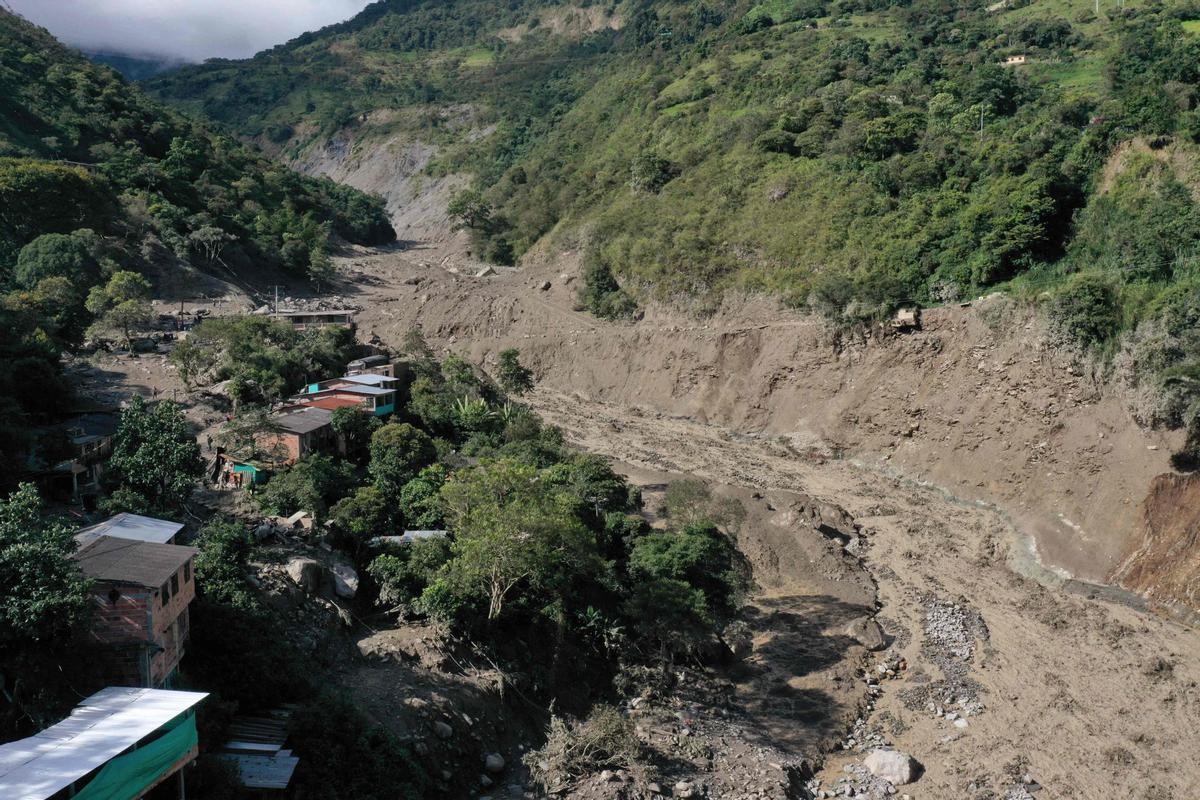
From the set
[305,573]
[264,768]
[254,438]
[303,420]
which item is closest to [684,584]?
[305,573]

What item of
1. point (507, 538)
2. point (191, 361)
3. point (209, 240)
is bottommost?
point (507, 538)

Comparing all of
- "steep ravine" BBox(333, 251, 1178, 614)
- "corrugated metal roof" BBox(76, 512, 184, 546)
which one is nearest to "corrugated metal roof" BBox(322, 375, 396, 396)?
"corrugated metal roof" BBox(76, 512, 184, 546)

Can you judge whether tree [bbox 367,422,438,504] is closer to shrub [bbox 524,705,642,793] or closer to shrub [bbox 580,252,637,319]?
shrub [bbox 524,705,642,793]

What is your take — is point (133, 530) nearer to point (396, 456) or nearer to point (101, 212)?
point (396, 456)

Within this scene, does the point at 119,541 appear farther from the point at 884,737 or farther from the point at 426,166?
the point at 426,166

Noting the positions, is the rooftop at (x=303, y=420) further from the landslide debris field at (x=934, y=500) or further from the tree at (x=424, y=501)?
the landslide debris field at (x=934, y=500)

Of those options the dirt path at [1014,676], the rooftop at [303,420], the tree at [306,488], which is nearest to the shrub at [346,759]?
the tree at [306,488]
